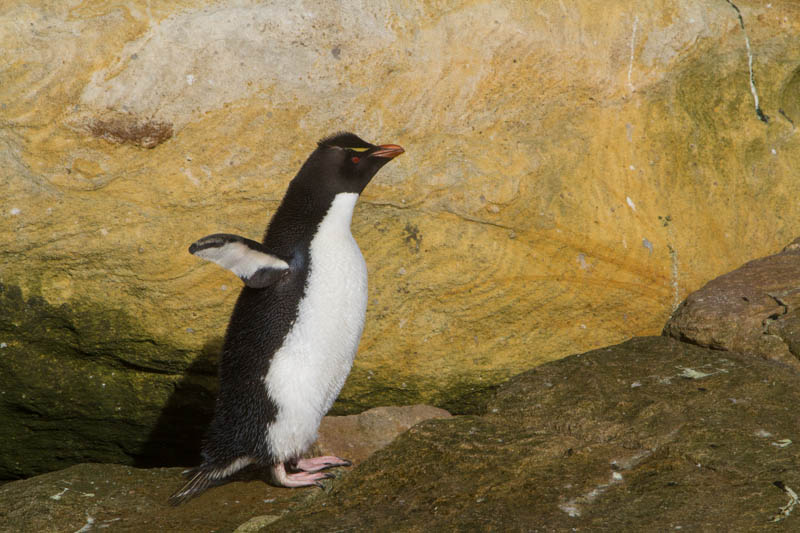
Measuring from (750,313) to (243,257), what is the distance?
5.90 ft

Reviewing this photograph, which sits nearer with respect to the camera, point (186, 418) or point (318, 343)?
point (318, 343)

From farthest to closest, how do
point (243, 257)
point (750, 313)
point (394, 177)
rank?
point (394, 177)
point (750, 313)
point (243, 257)

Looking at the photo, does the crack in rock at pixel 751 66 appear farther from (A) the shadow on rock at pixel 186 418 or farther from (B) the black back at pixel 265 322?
(A) the shadow on rock at pixel 186 418

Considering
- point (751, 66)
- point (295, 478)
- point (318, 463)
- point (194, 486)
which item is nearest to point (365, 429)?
point (318, 463)

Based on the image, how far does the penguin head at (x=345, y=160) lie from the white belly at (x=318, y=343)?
6 cm

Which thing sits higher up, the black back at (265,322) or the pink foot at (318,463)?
the black back at (265,322)

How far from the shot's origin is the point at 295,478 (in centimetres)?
259

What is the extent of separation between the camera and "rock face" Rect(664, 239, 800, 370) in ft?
9.21

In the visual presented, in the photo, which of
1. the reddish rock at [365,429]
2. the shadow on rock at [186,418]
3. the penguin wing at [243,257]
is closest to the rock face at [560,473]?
the reddish rock at [365,429]

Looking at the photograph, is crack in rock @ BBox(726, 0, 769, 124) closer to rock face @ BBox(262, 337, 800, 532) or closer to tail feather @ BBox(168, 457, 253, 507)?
rock face @ BBox(262, 337, 800, 532)

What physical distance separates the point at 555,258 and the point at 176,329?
1.50 metres

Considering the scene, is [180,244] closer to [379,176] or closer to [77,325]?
[77,325]

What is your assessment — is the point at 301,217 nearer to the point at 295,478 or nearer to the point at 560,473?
the point at 295,478

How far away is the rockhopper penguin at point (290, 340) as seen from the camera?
2604 millimetres
